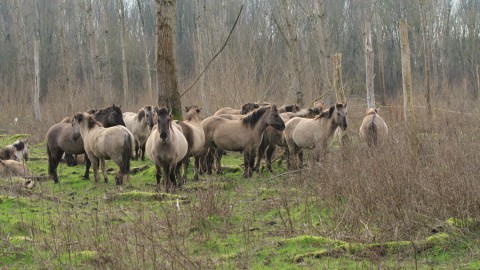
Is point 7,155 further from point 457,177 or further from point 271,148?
point 457,177

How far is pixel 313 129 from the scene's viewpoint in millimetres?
15844

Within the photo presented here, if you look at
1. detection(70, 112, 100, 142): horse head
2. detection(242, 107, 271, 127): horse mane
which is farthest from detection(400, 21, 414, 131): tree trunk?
detection(70, 112, 100, 142): horse head

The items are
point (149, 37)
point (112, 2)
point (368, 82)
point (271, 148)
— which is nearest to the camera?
point (271, 148)

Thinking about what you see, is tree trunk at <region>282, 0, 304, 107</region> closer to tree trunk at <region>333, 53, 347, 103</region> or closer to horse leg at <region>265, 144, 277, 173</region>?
tree trunk at <region>333, 53, 347, 103</region>

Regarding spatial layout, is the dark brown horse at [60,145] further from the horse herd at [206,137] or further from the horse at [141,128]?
the horse at [141,128]

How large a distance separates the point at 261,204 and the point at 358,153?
2.00m

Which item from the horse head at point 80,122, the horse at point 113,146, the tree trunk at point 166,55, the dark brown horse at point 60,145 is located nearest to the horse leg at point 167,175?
the horse at point 113,146

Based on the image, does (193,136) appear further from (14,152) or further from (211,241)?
(211,241)

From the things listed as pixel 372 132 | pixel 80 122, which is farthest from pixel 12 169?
pixel 372 132

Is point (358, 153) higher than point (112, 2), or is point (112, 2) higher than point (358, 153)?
point (112, 2)

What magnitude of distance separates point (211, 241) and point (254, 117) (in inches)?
314

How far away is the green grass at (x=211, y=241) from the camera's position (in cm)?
667

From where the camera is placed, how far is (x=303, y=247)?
7.56 meters

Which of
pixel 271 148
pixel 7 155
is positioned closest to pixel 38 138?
pixel 7 155
